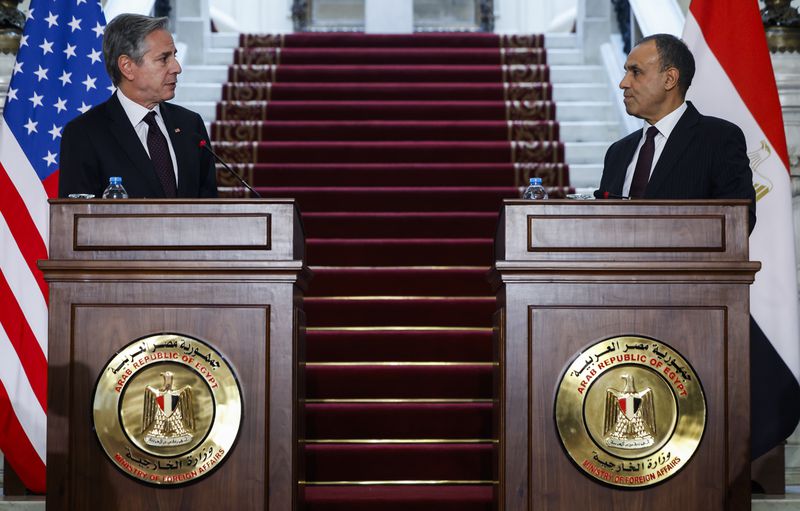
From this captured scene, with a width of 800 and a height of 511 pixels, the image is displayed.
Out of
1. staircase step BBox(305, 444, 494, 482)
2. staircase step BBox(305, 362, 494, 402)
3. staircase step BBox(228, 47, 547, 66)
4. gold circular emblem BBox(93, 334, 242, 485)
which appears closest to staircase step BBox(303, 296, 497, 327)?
staircase step BBox(305, 362, 494, 402)

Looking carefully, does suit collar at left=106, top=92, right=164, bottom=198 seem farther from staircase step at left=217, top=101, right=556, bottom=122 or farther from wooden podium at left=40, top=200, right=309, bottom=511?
staircase step at left=217, top=101, right=556, bottom=122

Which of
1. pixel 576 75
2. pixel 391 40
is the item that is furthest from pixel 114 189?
pixel 391 40

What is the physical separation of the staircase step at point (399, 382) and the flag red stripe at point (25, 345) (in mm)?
1027

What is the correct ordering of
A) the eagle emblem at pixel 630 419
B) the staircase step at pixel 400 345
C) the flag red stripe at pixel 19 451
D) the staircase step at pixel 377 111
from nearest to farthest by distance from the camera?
1. the eagle emblem at pixel 630 419
2. the flag red stripe at pixel 19 451
3. the staircase step at pixel 400 345
4. the staircase step at pixel 377 111

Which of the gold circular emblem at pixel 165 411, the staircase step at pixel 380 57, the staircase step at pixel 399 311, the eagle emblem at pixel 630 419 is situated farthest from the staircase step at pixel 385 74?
the eagle emblem at pixel 630 419

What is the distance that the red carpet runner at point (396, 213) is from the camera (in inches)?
156

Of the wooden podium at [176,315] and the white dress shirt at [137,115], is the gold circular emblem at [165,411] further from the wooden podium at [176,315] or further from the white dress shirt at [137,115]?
the white dress shirt at [137,115]

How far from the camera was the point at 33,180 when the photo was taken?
3.92 meters

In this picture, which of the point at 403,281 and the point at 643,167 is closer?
the point at 643,167

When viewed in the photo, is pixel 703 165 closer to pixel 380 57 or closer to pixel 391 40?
pixel 380 57

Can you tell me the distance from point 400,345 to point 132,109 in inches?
67.1

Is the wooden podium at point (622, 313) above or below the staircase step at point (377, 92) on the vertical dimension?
below

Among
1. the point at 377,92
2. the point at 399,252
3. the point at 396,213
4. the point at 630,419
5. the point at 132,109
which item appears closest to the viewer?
the point at 630,419

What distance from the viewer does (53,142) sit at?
3979 mm
